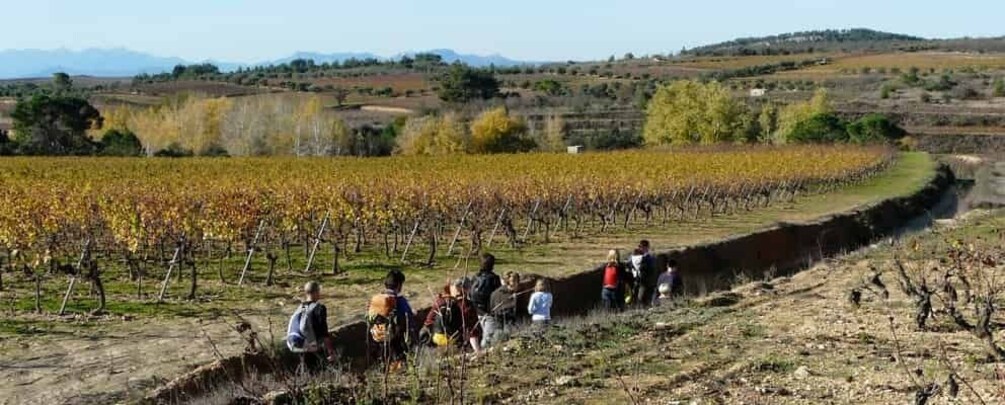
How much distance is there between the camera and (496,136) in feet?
259

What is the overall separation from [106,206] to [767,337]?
1590 centimetres

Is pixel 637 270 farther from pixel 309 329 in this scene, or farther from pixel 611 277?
pixel 309 329

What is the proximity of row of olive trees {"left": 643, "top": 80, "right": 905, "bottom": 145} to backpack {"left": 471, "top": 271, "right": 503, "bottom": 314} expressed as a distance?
68748mm

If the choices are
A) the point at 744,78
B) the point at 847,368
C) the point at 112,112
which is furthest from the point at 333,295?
the point at 744,78

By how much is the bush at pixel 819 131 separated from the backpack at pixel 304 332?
2805 inches

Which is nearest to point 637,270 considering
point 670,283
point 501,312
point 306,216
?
point 670,283

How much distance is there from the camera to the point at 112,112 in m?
95.8

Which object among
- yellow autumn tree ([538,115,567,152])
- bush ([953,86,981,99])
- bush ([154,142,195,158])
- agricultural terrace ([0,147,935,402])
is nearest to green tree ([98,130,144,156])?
bush ([154,142,195,158])

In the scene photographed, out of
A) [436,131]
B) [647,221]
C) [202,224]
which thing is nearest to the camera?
[202,224]

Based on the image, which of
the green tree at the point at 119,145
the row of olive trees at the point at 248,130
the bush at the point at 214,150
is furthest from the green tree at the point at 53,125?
the bush at the point at 214,150

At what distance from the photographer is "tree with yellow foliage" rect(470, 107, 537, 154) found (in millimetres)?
78500

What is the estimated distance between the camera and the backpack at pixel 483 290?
1291cm

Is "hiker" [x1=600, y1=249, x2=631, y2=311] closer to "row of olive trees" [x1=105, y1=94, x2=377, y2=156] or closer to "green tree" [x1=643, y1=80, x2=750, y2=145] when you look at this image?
"row of olive trees" [x1=105, y1=94, x2=377, y2=156]

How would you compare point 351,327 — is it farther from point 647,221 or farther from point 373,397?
point 647,221
